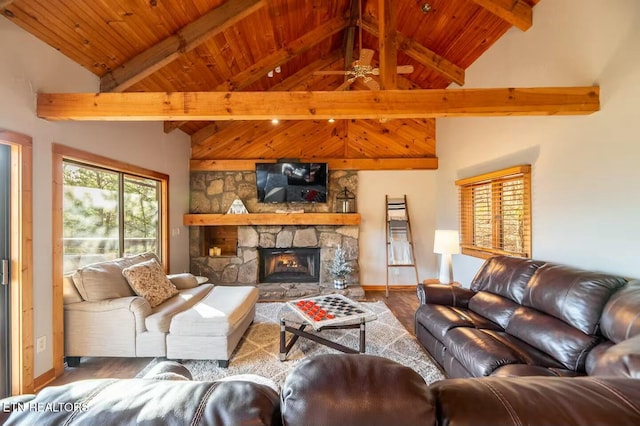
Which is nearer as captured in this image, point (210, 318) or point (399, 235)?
point (210, 318)

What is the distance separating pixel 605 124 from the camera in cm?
234

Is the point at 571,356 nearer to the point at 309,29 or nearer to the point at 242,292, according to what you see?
the point at 242,292

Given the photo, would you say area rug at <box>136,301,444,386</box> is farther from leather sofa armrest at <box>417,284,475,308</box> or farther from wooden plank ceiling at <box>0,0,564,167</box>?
wooden plank ceiling at <box>0,0,564,167</box>

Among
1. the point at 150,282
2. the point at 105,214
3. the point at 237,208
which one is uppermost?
the point at 237,208

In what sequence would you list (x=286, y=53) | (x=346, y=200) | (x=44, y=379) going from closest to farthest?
(x=44, y=379) < (x=286, y=53) < (x=346, y=200)

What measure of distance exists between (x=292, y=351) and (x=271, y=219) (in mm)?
2591

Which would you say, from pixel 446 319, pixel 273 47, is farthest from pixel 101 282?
pixel 273 47

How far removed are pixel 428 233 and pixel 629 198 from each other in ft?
11.0

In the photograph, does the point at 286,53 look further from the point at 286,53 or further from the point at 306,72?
the point at 306,72

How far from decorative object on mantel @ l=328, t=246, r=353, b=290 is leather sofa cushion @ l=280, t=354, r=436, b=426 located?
14.4ft

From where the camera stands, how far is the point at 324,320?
2.64m

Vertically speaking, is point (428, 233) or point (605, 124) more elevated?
point (605, 124)

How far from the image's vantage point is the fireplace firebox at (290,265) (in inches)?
212

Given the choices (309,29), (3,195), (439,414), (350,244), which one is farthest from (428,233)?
(3,195)
